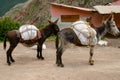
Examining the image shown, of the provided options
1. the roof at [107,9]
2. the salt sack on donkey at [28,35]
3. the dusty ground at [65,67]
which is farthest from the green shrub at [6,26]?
the salt sack on donkey at [28,35]

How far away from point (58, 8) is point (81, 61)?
1114 centimetres

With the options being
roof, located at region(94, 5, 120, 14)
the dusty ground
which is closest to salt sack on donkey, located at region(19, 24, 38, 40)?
the dusty ground

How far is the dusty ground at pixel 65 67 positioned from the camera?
10859 millimetres

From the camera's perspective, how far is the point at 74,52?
15.8 m

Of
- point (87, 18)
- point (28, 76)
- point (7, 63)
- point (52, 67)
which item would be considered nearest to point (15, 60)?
point (7, 63)

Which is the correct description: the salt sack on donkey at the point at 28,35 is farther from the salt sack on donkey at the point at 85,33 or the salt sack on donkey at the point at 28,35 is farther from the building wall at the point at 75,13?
the building wall at the point at 75,13

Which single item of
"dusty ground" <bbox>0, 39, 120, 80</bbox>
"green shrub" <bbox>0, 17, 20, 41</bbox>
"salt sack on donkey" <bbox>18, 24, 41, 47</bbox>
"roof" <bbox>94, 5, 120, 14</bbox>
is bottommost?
"dusty ground" <bbox>0, 39, 120, 80</bbox>

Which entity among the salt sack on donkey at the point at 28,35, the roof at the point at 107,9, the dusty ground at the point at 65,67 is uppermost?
the roof at the point at 107,9

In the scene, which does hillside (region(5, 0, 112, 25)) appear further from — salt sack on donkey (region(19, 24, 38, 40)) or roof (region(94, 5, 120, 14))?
salt sack on donkey (region(19, 24, 38, 40))

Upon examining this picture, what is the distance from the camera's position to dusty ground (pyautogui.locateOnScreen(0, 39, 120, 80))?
10859 millimetres

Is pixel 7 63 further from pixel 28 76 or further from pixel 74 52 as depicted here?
pixel 74 52

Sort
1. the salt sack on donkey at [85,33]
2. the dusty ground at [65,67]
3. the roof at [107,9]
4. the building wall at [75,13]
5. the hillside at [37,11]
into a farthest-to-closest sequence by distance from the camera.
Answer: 1. the hillside at [37,11]
2. the building wall at [75,13]
3. the roof at [107,9]
4. the salt sack on donkey at [85,33]
5. the dusty ground at [65,67]

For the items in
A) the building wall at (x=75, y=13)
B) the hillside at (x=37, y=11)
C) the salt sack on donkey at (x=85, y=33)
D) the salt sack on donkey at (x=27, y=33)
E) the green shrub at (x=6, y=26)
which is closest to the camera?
the salt sack on donkey at (x=85, y=33)

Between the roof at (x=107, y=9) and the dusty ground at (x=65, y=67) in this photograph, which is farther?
the roof at (x=107, y=9)
